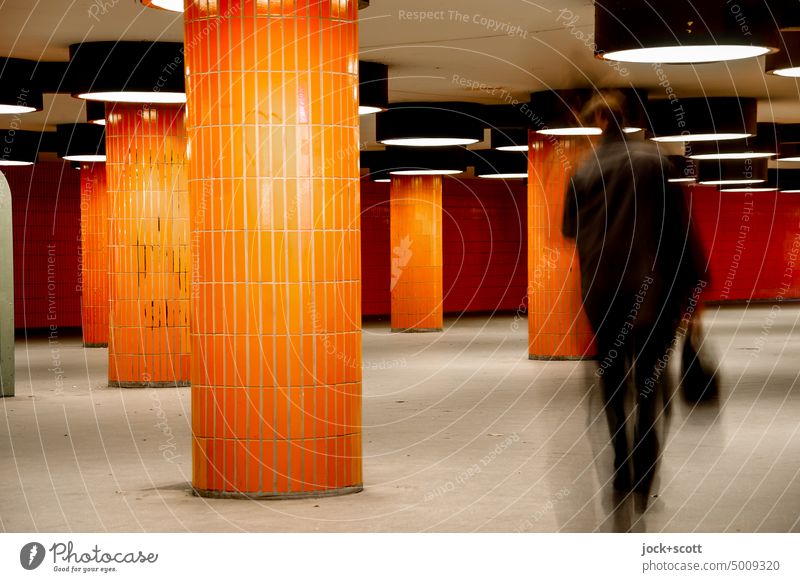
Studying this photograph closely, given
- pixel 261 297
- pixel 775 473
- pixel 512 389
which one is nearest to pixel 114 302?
pixel 512 389

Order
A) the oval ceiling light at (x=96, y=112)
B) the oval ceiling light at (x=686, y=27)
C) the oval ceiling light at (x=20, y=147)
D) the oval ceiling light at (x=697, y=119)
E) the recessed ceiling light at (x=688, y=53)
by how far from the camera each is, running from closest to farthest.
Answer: the oval ceiling light at (x=686, y=27), the recessed ceiling light at (x=688, y=53), the oval ceiling light at (x=96, y=112), the oval ceiling light at (x=697, y=119), the oval ceiling light at (x=20, y=147)

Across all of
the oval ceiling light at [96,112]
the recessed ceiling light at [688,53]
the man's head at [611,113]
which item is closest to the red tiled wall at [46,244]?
the oval ceiling light at [96,112]

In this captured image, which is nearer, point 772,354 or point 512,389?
point 512,389

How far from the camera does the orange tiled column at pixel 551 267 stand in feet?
64.0

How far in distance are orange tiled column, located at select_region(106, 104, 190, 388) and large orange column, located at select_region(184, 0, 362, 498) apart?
25.8ft

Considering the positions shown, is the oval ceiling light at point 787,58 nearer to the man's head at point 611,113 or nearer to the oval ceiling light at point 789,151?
the man's head at point 611,113

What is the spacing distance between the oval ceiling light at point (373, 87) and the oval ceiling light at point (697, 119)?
5.60m

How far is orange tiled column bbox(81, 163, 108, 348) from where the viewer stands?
23922 millimetres

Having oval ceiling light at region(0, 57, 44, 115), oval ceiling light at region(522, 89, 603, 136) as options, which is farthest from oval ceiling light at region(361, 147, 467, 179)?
oval ceiling light at region(0, 57, 44, 115)

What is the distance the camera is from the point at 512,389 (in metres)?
15.4

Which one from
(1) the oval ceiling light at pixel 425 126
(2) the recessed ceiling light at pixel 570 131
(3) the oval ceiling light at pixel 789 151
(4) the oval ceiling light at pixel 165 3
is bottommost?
(3) the oval ceiling light at pixel 789 151

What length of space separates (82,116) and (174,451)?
46.1ft
